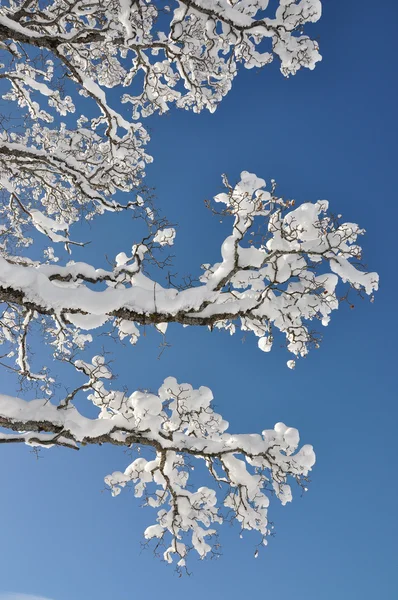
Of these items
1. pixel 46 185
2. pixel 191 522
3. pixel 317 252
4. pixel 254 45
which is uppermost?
pixel 254 45

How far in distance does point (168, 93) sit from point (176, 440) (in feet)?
20.8

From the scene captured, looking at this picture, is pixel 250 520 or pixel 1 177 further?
pixel 1 177

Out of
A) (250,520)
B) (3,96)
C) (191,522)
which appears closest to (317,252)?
(250,520)

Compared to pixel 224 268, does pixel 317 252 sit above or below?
above

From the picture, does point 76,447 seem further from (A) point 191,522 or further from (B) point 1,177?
(B) point 1,177

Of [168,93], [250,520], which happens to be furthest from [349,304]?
[168,93]

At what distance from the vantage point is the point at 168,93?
7750 millimetres

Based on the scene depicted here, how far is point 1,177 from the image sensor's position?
748 centimetres

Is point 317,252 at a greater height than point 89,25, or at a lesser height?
lesser

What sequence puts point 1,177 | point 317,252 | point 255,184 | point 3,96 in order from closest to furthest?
point 255,184
point 317,252
point 1,177
point 3,96

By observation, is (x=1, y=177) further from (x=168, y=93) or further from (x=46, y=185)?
(x=168, y=93)

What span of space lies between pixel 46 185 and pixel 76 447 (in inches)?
227

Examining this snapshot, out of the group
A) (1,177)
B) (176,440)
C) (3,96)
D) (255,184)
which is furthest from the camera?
(3,96)

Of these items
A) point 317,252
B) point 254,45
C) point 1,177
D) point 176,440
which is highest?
point 254,45
